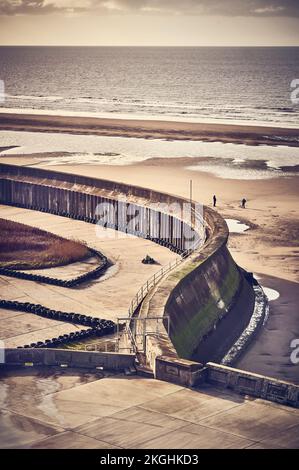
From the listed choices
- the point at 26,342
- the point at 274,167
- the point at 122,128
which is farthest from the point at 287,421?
the point at 122,128

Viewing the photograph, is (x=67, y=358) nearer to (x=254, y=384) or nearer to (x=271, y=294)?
(x=254, y=384)

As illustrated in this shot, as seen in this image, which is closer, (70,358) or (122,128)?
(70,358)

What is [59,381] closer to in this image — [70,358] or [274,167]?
[70,358]

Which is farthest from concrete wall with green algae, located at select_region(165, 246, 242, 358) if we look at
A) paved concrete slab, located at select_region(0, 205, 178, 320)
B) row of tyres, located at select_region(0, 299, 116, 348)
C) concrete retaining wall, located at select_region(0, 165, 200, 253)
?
concrete retaining wall, located at select_region(0, 165, 200, 253)

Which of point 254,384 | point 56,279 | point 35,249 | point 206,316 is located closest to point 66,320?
point 56,279

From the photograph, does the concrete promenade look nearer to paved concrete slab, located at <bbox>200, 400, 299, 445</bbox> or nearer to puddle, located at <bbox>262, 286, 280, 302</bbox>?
paved concrete slab, located at <bbox>200, 400, 299, 445</bbox>

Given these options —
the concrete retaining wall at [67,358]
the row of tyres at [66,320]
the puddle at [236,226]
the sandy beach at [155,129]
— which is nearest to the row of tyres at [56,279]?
the row of tyres at [66,320]
